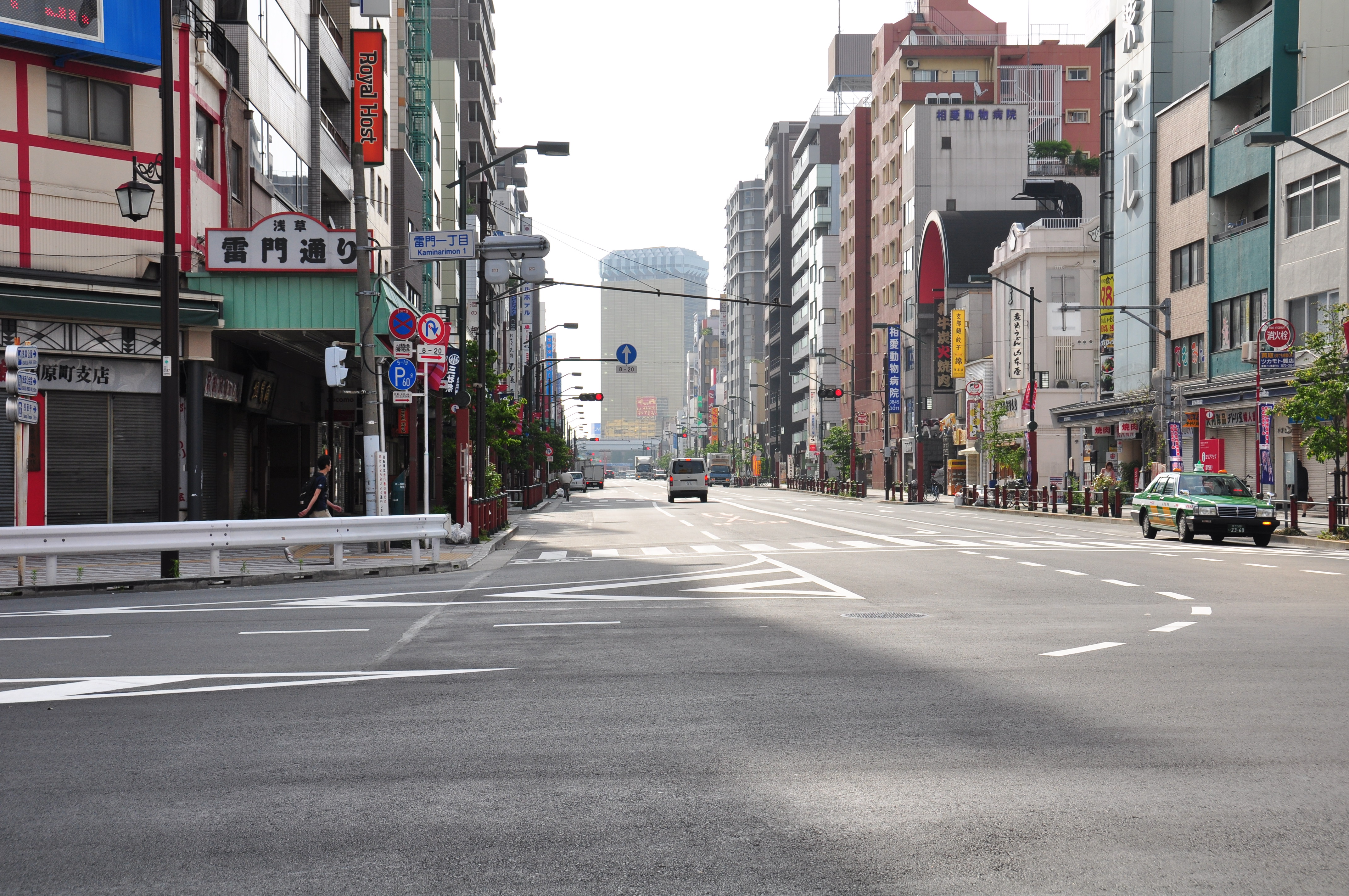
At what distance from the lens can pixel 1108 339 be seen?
200 ft

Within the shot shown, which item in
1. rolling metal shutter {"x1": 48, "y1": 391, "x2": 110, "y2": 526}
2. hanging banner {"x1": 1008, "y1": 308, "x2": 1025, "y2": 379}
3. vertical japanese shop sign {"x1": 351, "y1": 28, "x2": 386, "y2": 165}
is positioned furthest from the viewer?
hanging banner {"x1": 1008, "y1": 308, "x2": 1025, "y2": 379}

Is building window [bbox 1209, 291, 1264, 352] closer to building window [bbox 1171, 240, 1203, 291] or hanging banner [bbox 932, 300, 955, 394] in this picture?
building window [bbox 1171, 240, 1203, 291]

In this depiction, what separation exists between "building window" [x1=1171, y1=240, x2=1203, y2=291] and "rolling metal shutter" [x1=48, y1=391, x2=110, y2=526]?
133 feet

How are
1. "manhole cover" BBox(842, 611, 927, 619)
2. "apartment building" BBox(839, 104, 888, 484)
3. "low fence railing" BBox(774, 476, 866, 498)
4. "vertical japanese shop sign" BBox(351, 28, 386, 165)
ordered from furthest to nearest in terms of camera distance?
"apartment building" BBox(839, 104, 888, 484), "low fence railing" BBox(774, 476, 866, 498), "vertical japanese shop sign" BBox(351, 28, 386, 165), "manhole cover" BBox(842, 611, 927, 619)

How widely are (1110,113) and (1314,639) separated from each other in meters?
54.8

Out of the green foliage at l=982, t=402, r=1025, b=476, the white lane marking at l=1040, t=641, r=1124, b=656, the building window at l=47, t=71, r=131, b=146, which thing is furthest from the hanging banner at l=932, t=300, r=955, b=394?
the white lane marking at l=1040, t=641, r=1124, b=656

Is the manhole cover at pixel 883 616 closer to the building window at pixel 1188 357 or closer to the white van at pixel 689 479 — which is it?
the building window at pixel 1188 357

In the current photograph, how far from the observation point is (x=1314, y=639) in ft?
36.0

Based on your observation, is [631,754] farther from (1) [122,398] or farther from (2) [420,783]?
(1) [122,398]

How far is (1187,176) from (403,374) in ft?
130

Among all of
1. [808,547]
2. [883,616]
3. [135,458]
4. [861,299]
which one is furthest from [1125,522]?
[861,299]

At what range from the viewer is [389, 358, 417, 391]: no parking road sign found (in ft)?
75.3

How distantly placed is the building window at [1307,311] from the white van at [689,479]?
30340 millimetres

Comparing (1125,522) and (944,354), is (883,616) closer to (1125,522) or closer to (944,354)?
(1125,522)
